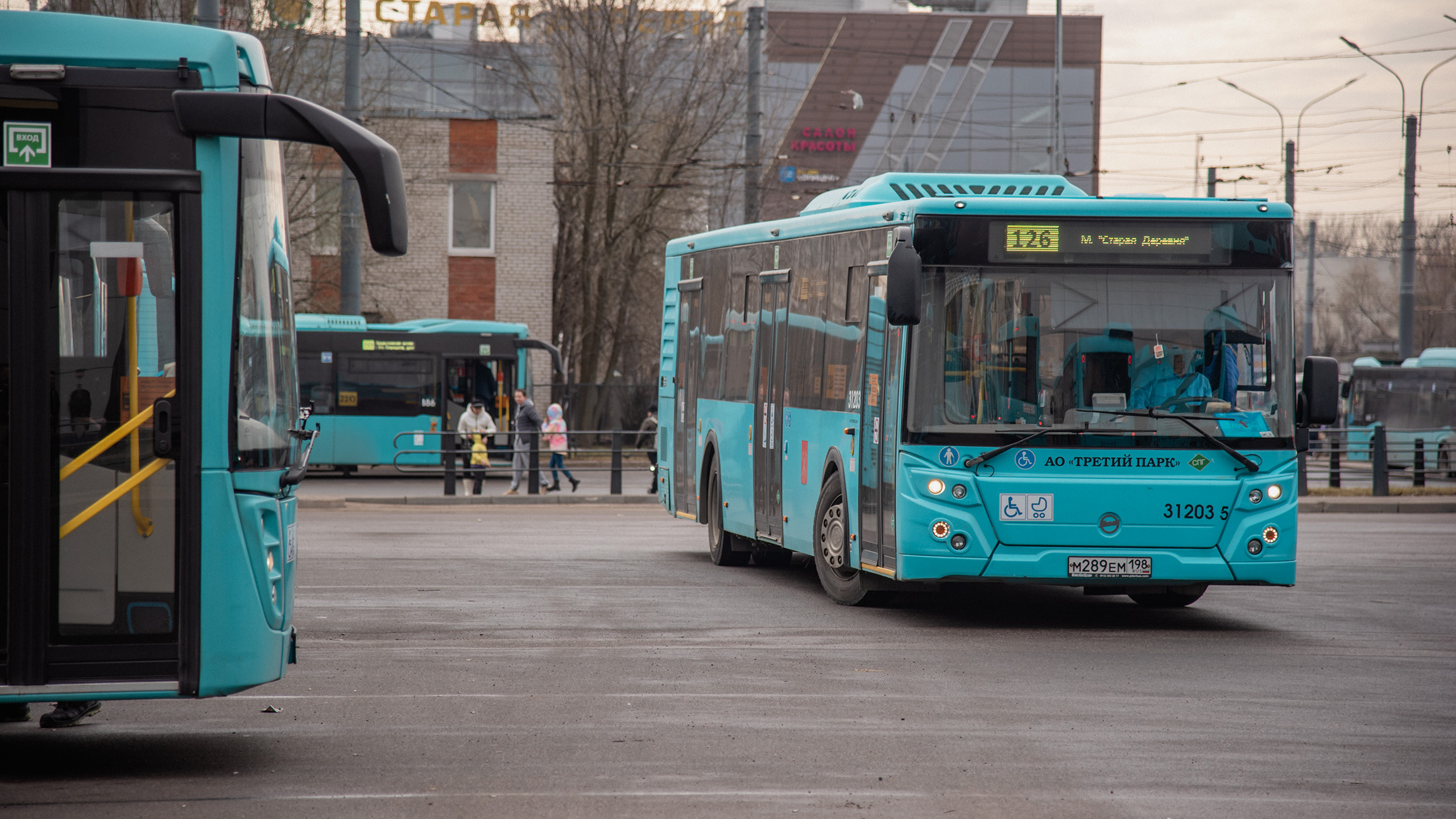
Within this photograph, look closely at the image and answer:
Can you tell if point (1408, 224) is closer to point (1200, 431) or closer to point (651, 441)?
point (651, 441)

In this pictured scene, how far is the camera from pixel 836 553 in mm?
12602

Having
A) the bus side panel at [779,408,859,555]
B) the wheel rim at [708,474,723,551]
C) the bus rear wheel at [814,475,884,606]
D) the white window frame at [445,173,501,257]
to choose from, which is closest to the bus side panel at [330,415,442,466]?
the white window frame at [445,173,501,257]

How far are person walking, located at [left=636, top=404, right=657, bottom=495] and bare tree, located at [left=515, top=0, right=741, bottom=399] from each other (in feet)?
23.4

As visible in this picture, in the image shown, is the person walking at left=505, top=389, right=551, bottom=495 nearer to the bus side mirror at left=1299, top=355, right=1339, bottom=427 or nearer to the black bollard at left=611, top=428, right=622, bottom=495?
the black bollard at left=611, top=428, right=622, bottom=495

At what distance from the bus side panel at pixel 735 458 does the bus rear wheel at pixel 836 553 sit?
1840 mm

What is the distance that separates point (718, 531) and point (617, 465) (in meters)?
11.0

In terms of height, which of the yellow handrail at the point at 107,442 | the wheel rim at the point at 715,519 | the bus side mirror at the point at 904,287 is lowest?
the wheel rim at the point at 715,519

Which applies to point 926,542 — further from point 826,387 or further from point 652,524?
point 652,524

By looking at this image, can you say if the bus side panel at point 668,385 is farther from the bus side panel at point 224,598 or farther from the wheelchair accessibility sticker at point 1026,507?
the bus side panel at point 224,598

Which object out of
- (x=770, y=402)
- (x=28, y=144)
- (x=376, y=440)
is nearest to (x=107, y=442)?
(x=28, y=144)

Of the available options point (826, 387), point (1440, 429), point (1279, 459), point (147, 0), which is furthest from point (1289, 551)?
point (1440, 429)

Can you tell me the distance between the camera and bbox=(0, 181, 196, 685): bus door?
616cm

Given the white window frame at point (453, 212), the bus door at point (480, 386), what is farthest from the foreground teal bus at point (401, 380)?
the white window frame at point (453, 212)

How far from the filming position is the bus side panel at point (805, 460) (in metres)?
12.5
